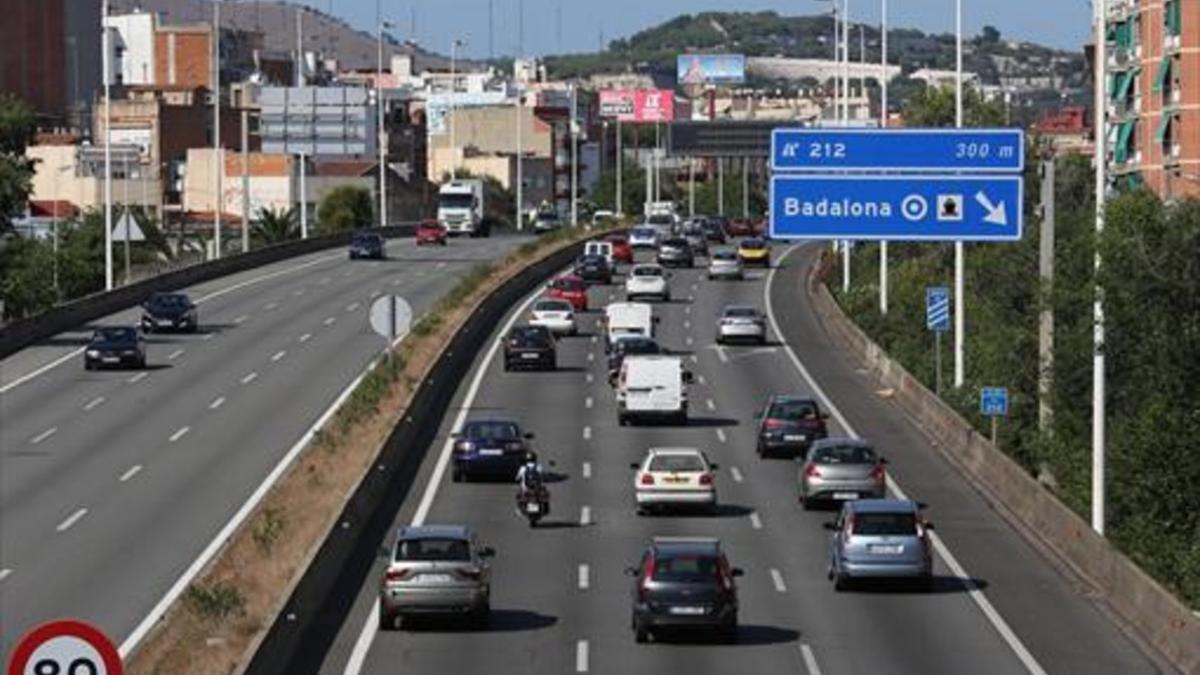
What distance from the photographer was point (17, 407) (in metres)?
64.5

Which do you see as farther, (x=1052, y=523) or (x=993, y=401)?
(x=993, y=401)

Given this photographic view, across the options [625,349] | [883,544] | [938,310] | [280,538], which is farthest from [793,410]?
[883,544]

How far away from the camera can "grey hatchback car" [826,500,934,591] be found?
37312 millimetres

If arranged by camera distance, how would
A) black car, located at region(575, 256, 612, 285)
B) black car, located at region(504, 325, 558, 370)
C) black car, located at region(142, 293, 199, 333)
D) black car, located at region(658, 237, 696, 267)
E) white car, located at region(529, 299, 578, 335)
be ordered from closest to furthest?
black car, located at region(504, 325, 558, 370) < black car, located at region(142, 293, 199, 333) < white car, located at region(529, 299, 578, 335) < black car, located at region(575, 256, 612, 285) < black car, located at region(658, 237, 696, 267)

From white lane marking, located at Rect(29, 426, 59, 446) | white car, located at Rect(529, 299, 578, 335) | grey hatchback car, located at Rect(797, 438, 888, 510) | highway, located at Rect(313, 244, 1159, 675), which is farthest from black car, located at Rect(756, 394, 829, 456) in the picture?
white car, located at Rect(529, 299, 578, 335)

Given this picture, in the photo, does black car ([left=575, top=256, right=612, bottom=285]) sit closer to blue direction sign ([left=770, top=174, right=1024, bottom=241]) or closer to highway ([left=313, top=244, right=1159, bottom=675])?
highway ([left=313, top=244, right=1159, bottom=675])

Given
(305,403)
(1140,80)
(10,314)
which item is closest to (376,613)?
(305,403)

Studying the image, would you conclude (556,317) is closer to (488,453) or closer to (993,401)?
(488,453)

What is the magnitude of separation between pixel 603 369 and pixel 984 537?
32.2m

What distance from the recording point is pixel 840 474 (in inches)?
1854

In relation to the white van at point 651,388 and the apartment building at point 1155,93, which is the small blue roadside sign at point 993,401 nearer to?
the white van at point 651,388

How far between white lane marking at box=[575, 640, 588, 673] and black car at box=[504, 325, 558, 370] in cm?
4099

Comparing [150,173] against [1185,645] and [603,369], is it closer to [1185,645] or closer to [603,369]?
[603,369]

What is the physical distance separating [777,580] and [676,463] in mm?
8094
